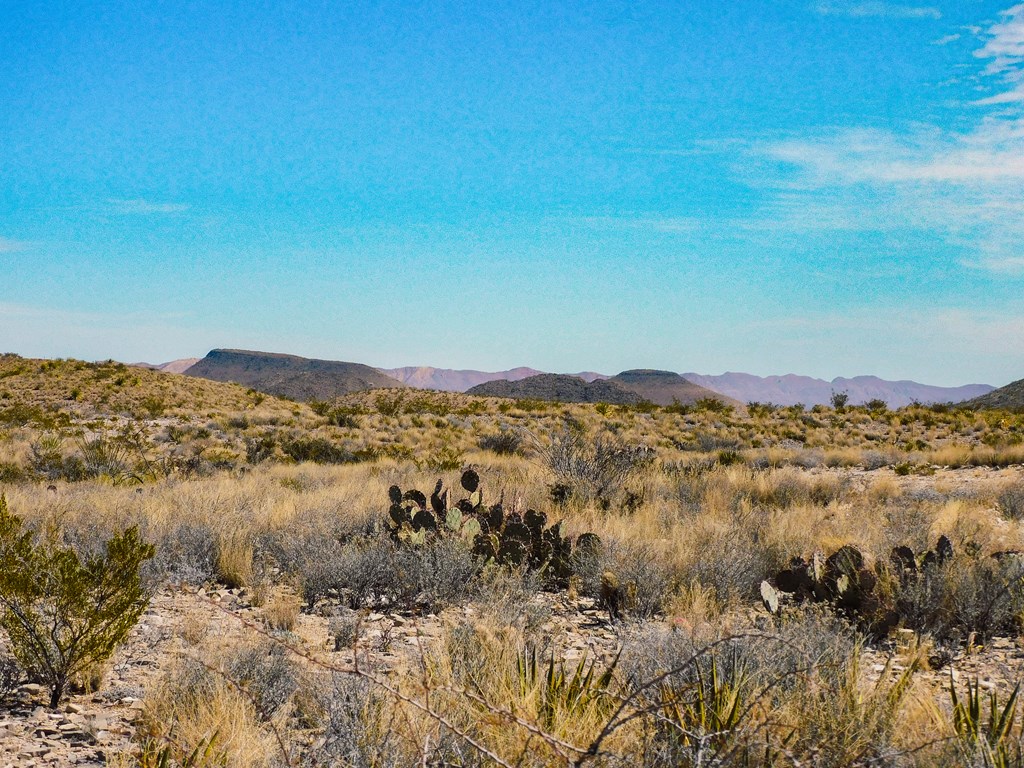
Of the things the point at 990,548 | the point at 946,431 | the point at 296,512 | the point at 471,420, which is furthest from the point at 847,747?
the point at 471,420

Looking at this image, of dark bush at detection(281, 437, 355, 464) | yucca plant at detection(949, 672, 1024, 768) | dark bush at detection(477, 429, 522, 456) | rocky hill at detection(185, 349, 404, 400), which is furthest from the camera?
rocky hill at detection(185, 349, 404, 400)

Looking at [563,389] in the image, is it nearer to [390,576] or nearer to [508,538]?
[508,538]

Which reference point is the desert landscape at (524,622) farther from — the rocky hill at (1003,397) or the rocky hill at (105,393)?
the rocky hill at (1003,397)

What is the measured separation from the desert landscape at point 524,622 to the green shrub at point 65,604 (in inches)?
0.8

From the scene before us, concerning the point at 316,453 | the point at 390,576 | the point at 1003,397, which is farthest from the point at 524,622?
the point at 1003,397

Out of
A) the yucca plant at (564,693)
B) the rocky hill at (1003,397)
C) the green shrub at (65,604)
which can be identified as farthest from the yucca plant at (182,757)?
the rocky hill at (1003,397)

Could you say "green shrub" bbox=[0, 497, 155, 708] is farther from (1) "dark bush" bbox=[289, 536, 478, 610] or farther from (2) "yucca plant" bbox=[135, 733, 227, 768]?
(1) "dark bush" bbox=[289, 536, 478, 610]

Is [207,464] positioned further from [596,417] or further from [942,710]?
[596,417]

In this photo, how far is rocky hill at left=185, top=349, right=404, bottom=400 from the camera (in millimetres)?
104438

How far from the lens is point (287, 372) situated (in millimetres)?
130000

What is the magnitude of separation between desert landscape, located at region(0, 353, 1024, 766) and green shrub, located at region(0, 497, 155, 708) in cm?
2

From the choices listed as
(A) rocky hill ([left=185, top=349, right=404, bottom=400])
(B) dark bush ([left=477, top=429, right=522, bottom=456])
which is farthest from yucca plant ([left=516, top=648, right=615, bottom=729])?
(A) rocky hill ([left=185, top=349, right=404, bottom=400])

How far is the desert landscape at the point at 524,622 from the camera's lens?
3123 millimetres

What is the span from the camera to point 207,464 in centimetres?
1603
